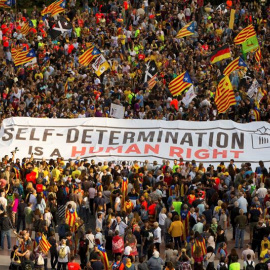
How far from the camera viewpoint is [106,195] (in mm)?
34750

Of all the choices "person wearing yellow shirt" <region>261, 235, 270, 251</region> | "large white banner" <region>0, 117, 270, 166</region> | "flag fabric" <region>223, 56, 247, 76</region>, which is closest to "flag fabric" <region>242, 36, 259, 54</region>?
"flag fabric" <region>223, 56, 247, 76</region>

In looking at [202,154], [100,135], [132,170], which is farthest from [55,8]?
[132,170]

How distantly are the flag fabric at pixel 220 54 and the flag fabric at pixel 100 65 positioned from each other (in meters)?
4.22

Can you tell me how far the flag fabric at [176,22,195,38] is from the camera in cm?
4822

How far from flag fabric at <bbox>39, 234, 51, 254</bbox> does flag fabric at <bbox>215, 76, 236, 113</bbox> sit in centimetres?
1280

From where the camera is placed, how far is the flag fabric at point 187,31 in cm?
4822

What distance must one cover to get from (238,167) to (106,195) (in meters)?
6.15

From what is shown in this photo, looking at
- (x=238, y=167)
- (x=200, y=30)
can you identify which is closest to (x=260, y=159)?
(x=238, y=167)

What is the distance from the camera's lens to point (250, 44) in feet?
151

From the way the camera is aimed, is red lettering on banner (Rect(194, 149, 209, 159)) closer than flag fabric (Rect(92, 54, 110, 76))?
Yes

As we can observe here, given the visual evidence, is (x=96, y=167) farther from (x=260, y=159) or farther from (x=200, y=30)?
(x=200, y=30)

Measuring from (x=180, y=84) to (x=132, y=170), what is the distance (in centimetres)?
672

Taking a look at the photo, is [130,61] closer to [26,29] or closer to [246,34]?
[26,29]

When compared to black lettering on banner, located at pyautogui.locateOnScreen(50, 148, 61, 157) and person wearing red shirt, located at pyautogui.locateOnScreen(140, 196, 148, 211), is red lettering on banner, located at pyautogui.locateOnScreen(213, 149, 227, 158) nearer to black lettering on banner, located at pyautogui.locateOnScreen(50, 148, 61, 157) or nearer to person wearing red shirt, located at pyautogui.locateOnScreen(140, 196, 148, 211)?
black lettering on banner, located at pyautogui.locateOnScreen(50, 148, 61, 157)
